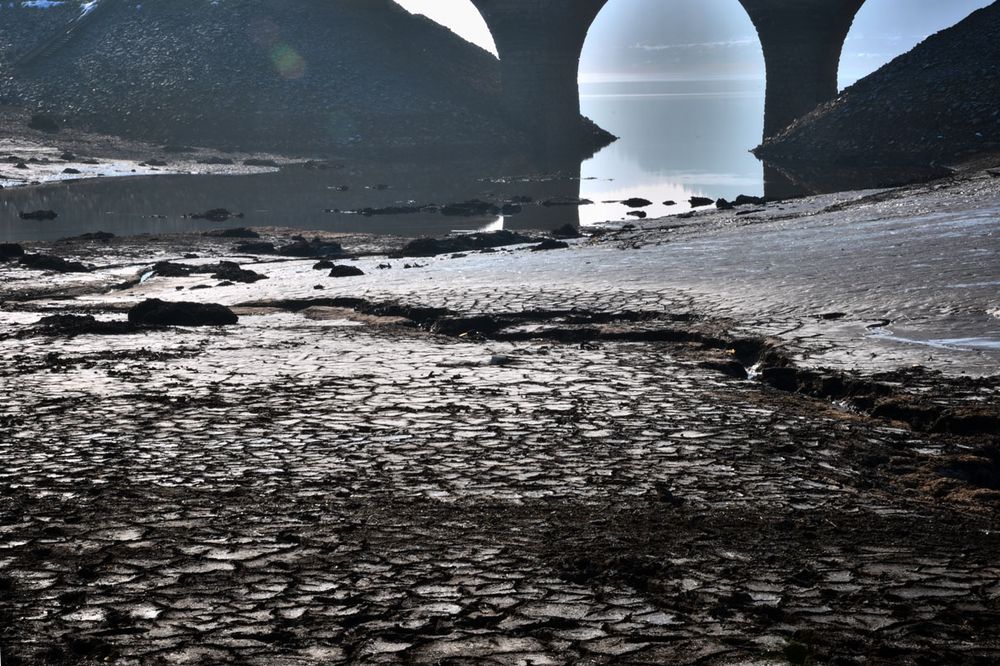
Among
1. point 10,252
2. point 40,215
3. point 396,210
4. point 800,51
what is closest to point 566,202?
point 396,210

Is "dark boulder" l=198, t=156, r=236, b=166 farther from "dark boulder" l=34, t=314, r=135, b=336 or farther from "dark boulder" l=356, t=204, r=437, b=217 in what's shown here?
"dark boulder" l=34, t=314, r=135, b=336

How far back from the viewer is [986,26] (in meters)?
32.3

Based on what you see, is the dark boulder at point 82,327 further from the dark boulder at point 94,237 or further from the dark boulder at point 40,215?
the dark boulder at point 40,215

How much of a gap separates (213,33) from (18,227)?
2914cm

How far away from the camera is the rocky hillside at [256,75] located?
42844mm

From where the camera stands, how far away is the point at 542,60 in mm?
44469

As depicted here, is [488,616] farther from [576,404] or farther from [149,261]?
[149,261]

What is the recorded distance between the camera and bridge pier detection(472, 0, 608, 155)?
4366 cm

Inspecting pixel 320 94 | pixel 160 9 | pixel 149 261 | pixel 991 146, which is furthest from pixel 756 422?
pixel 160 9

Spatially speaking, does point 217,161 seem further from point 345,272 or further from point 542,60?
point 345,272

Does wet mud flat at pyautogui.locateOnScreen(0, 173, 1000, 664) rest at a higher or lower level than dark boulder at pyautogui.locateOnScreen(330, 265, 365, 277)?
lower

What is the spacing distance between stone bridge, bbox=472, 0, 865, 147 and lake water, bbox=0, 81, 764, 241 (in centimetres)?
291

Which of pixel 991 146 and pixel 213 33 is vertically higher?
pixel 213 33

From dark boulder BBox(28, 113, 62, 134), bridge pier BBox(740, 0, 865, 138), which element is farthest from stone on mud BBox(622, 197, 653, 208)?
dark boulder BBox(28, 113, 62, 134)
